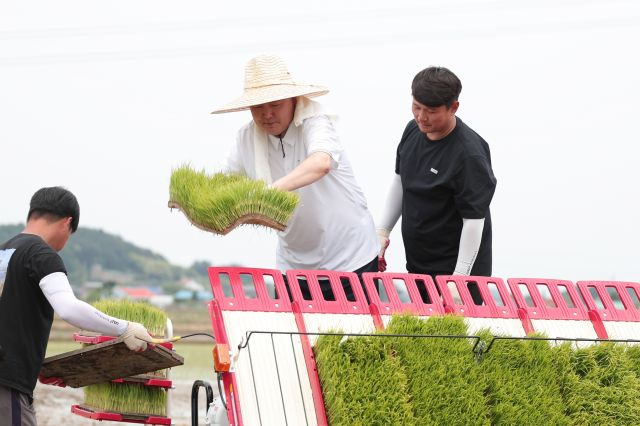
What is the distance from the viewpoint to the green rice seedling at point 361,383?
13.0 ft

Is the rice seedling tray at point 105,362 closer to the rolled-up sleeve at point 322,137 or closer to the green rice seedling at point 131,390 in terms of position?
the green rice seedling at point 131,390

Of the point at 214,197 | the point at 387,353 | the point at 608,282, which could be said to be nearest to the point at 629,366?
the point at 608,282

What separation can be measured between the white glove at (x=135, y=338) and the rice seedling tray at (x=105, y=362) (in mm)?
30

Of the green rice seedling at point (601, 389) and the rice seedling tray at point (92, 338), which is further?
the rice seedling tray at point (92, 338)

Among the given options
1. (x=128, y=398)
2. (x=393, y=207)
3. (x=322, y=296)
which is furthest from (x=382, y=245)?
(x=128, y=398)

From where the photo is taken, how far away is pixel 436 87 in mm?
4992

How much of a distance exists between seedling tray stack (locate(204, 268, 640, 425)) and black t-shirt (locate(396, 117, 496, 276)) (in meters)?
0.32

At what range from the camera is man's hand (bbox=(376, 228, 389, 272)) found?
5506mm

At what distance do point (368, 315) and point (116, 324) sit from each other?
104 cm

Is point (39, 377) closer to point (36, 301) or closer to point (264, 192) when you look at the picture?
point (36, 301)

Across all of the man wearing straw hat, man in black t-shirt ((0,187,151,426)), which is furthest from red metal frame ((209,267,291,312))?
the man wearing straw hat

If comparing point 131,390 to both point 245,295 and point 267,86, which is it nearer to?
point 245,295

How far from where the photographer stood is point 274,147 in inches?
201

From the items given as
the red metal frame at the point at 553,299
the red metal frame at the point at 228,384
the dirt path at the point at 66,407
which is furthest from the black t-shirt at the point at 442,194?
the dirt path at the point at 66,407
